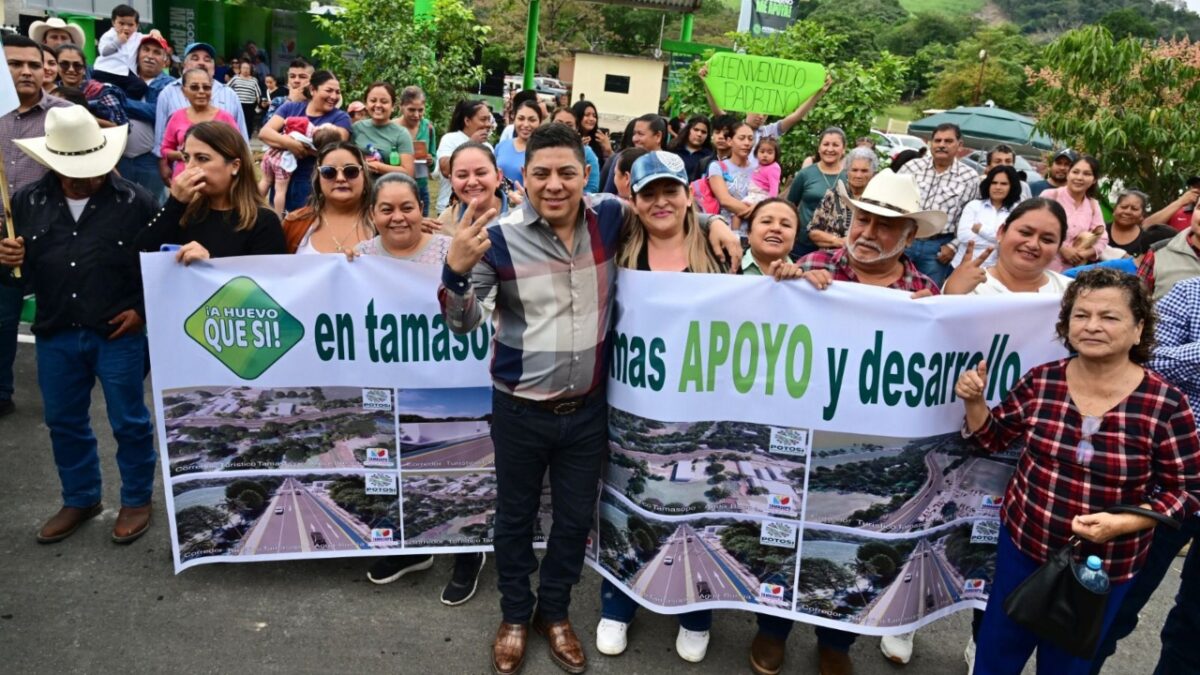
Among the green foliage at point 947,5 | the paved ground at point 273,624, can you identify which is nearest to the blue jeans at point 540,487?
the paved ground at point 273,624

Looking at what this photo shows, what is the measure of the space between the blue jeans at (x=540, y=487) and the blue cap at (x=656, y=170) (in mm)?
780

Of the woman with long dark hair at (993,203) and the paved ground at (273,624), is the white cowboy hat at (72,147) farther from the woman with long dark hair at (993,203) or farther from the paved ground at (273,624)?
the woman with long dark hair at (993,203)

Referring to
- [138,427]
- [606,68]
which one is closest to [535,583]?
[138,427]

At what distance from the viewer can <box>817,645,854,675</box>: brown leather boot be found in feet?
11.1

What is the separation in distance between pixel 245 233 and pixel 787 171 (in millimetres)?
7425

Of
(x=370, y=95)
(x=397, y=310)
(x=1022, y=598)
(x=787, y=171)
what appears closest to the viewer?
(x=1022, y=598)

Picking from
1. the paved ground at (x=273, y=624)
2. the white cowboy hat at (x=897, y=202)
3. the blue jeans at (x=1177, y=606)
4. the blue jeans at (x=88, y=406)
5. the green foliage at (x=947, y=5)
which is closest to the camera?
the blue jeans at (x=1177, y=606)

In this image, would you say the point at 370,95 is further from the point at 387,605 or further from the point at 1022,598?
the point at 1022,598

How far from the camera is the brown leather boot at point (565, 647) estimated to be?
3305 millimetres

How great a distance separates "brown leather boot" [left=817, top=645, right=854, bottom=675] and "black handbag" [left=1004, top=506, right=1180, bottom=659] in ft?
2.89

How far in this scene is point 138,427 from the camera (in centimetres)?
392

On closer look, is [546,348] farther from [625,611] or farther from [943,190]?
[943,190]

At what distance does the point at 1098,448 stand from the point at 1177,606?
990 millimetres

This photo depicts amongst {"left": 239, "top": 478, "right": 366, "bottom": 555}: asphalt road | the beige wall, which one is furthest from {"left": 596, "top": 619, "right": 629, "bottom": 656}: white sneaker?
the beige wall
